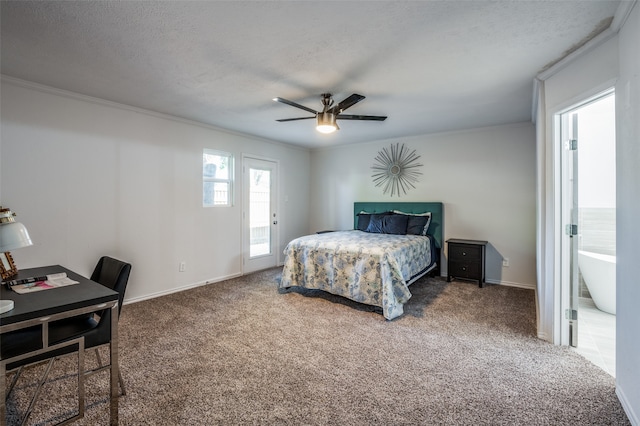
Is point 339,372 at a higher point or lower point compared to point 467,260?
lower

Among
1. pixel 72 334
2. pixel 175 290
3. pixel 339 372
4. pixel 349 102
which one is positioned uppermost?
pixel 349 102

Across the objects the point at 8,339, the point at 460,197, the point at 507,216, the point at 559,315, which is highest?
the point at 460,197

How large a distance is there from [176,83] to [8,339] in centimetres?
235

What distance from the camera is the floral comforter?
10.7 feet

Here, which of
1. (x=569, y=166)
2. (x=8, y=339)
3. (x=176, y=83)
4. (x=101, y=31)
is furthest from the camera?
(x=176, y=83)

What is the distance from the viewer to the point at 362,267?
3391 millimetres

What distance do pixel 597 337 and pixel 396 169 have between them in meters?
3.46

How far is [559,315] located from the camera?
254 cm

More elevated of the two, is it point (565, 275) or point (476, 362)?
point (565, 275)

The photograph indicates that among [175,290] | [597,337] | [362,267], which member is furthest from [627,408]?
[175,290]

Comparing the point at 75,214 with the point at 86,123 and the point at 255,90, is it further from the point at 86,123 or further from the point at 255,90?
the point at 255,90

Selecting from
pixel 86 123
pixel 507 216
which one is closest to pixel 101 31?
pixel 86 123

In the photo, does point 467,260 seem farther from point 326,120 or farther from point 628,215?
point 326,120

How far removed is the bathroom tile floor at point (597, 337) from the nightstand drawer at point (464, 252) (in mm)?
1236
